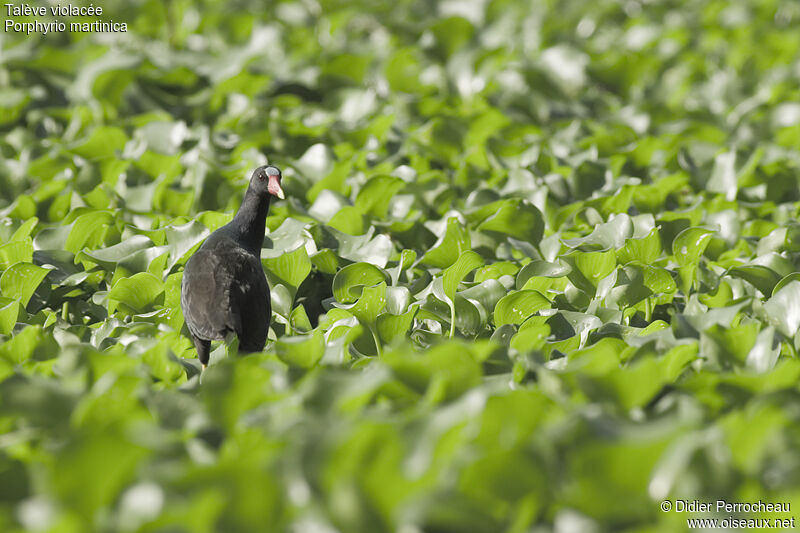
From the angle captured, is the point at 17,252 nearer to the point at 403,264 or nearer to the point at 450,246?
the point at 403,264

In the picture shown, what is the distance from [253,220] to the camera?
305cm

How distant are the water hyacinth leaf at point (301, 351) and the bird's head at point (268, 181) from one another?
757 mm

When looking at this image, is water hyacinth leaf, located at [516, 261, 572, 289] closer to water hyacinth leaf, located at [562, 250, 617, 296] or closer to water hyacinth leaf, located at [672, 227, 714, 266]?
water hyacinth leaf, located at [562, 250, 617, 296]

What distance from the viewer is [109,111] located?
15.5 ft

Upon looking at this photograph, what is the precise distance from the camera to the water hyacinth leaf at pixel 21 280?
9.54ft

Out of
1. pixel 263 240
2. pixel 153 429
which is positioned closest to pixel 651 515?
pixel 153 429

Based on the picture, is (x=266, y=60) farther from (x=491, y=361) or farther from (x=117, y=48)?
(x=491, y=361)

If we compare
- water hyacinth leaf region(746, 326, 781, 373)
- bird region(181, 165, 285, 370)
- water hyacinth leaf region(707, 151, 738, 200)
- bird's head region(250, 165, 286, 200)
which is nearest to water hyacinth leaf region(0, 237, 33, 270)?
bird region(181, 165, 285, 370)

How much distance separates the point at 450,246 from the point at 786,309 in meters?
1.07

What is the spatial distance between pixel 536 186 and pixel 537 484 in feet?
7.53

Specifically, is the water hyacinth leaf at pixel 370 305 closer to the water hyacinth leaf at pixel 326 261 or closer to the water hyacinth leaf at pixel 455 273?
the water hyacinth leaf at pixel 455 273

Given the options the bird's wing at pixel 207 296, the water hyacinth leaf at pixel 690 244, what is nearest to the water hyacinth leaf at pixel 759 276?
the water hyacinth leaf at pixel 690 244

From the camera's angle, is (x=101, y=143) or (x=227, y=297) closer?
(x=227, y=297)

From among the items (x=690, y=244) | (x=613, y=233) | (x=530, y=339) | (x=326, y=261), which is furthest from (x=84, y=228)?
(x=690, y=244)
